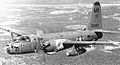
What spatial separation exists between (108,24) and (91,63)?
160 feet

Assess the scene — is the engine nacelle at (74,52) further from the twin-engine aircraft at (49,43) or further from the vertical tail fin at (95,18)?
the vertical tail fin at (95,18)

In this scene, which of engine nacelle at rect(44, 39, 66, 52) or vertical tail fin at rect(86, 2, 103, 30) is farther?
vertical tail fin at rect(86, 2, 103, 30)

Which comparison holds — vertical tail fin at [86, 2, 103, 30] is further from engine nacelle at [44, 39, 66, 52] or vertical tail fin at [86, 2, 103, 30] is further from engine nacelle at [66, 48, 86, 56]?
engine nacelle at [44, 39, 66, 52]

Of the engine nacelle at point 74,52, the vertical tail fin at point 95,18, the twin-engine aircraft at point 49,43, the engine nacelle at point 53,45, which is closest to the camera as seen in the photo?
the twin-engine aircraft at point 49,43

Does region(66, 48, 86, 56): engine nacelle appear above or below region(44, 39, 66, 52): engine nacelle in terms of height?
below

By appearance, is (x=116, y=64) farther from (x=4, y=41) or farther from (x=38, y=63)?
(x=4, y=41)

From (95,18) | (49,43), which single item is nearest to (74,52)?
(49,43)

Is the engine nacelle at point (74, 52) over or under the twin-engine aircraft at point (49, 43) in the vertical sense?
under

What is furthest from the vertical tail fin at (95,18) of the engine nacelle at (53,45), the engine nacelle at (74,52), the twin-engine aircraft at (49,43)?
the engine nacelle at (53,45)

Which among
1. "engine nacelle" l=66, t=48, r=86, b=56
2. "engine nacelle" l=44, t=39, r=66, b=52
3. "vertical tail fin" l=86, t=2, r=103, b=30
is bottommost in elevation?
"engine nacelle" l=66, t=48, r=86, b=56

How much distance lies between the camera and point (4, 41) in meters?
60.6

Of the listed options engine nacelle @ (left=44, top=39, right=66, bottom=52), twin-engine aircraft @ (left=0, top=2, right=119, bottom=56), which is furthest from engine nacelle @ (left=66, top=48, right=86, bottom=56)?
engine nacelle @ (left=44, top=39, right=66, bottom=52)

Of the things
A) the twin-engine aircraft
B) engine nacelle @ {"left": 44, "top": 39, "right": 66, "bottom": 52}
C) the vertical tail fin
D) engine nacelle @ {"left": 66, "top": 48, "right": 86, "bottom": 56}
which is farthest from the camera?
the vertical tail fin

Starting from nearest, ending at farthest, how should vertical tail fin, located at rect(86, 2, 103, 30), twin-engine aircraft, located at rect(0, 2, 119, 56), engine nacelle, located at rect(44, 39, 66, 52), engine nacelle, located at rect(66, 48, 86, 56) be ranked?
twin-engine aircraft, located at rect(0, 2, 119, 56), engine nacelle, located at rect(44, 39, 66, 52), engine nacelle, located at rect(66, 48, 86, 56), vertical tail fin, located at rect(86, 2, 103, 30)
